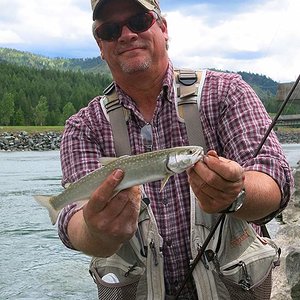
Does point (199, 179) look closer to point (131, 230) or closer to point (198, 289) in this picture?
point (131, 230)

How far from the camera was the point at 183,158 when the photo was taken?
285 cm

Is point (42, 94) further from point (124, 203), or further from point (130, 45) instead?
point (124, 203)

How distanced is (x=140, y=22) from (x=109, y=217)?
4.39 feet

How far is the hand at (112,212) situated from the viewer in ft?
9.66

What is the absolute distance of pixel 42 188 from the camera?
2244cm

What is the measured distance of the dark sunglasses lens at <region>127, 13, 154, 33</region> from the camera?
12.2 ft

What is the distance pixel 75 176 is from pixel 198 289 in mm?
1080

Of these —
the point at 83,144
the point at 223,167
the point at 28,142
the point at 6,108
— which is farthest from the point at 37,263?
the point at 6,108

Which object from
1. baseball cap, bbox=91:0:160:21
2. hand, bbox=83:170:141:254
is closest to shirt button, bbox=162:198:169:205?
hand, bbox=83:170:141:254

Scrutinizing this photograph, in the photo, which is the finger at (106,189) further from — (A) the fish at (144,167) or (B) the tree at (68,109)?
(B) the tree at (68,109)

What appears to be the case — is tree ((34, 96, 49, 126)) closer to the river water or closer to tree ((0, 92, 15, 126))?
tree ((0, 92, 15, 126))

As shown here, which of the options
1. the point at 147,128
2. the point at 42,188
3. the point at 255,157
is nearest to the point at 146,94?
the point at 147,128

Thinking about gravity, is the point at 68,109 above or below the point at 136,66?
below

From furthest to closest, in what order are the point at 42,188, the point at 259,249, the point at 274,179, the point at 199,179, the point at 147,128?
the point at 42,188 < the point at 147,128 < the point at 259,249 < the point at 274,179 < the point at 199,179
